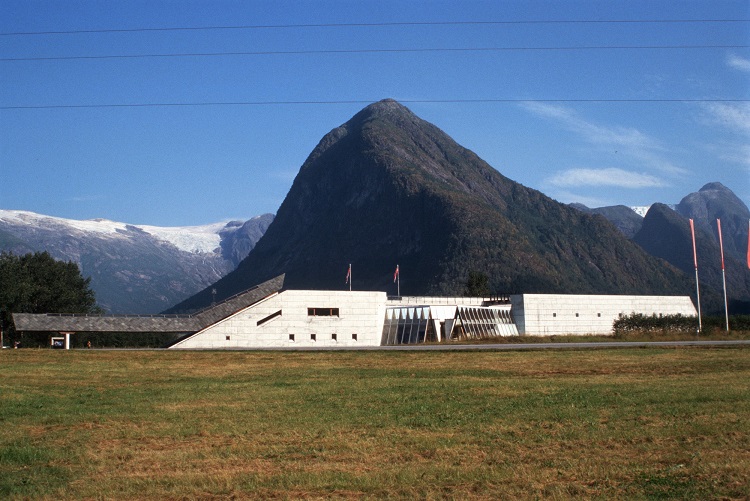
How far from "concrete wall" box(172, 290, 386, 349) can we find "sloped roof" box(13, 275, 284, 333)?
80 centimetres

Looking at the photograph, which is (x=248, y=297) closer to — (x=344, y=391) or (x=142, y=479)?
(x=344, y=391)

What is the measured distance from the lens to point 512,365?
128 feet

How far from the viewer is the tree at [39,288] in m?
86.4

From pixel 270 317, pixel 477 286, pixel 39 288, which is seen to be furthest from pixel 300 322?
pixel 477 286

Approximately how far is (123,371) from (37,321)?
34.5 metres

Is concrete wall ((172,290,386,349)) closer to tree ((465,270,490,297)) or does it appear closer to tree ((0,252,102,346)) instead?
tree ((0,252,102,346))

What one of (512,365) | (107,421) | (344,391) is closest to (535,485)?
(107,421)

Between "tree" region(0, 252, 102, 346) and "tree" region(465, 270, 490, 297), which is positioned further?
"tree" region(465, 270, 490, 297)

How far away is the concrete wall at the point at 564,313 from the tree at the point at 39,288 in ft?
185

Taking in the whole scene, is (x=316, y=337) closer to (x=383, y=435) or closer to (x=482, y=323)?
(x=482, y=323)

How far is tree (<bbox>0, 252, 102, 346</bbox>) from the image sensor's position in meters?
86.4

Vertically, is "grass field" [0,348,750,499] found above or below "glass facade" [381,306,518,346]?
below

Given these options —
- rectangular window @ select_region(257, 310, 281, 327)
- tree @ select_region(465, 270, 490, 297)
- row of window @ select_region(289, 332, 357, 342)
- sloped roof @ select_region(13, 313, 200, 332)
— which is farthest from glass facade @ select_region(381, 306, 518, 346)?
tree @ select_region(465, 270, 490, 297)

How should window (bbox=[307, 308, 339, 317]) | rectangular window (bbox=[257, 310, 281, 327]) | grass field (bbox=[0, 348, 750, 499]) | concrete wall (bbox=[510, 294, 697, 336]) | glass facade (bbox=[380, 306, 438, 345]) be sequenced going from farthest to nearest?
concrete wall (bbox=[510, 294, 697, 336]), glass facade (bbox=[380, 306, 438, 345]), window (bbox=[307, 308, 339, 317]), rectangular window (bbox=[257, 310, 281, 327]), grass field (bbox=[0, 348, 750, 499])
